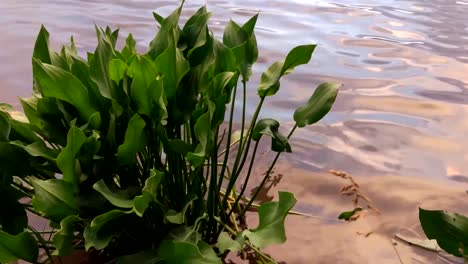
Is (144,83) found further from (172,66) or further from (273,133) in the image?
(273,133)

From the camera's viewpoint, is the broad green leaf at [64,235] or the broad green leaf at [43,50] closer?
the broad green leaf at [64,235]

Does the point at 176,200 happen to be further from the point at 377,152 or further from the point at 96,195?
the point at 377,152

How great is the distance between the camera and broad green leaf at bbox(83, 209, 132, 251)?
0.52 m

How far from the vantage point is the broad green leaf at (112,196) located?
21.3 inches

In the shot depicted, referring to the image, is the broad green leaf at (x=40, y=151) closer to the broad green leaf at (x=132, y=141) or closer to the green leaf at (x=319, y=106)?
the broad green leaf at (x=132, y=141)

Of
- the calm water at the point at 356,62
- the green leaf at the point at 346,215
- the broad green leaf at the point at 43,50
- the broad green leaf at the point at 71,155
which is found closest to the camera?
the broad green leaf at the point at 71,155

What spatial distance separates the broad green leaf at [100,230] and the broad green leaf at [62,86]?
0.41ft

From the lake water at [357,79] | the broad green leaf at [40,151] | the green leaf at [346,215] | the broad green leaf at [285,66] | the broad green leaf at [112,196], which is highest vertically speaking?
the broad green leaf at [285,66]

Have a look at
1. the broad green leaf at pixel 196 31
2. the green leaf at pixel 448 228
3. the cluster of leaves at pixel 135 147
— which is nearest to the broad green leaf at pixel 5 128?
the cluster of leaves at pixel 135 147

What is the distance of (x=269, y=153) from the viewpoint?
0.94 m

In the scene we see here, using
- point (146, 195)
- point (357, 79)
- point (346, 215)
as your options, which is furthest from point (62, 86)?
point (357, 79)

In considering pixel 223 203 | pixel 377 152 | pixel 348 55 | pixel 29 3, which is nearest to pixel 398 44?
→ pixel 348 55

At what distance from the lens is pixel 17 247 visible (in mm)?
538

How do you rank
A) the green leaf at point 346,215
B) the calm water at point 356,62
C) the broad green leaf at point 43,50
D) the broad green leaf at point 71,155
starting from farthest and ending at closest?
the calm water at point 356,62, the green leaf at point 346,215, the broad green leaf at point 43,50, the broad green leaf at point 71,155
